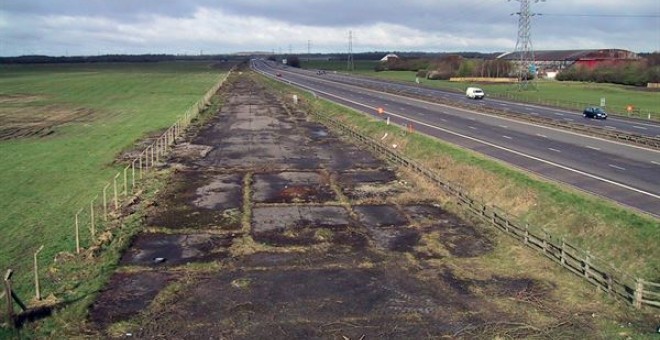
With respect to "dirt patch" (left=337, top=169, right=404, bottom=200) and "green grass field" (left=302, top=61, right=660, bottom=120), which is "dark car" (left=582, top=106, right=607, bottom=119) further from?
"dirt patch" (left=337, top=169, right=404, bottom=200)

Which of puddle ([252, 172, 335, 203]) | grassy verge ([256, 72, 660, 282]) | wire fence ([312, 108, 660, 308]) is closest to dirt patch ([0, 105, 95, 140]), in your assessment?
puddle ([252, 172, 335, 203])

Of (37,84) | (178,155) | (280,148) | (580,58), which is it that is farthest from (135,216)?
(580,58)

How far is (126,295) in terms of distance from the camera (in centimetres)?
2056

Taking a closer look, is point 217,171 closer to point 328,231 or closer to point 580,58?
point 328,231

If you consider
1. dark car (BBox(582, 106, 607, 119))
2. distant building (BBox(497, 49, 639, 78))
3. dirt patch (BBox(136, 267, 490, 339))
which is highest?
distant building (BBox(497, 49, 639, 78))

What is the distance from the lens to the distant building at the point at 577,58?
151 meters

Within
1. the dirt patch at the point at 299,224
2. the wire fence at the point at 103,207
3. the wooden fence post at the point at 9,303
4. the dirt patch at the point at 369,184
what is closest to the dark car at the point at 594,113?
the dirt patch at the point at 369,184

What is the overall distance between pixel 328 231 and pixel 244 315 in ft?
30.7

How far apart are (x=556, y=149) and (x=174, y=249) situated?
31.1 m

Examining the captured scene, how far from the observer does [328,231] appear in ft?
91.8

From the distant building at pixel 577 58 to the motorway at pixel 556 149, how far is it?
80.5 metres

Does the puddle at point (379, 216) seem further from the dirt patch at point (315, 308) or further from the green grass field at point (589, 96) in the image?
the green grass field at point (589, 96)

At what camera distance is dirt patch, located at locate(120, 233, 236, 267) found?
24031mm

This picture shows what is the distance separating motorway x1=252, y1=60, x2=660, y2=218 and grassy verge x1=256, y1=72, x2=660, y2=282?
1.99 metres
